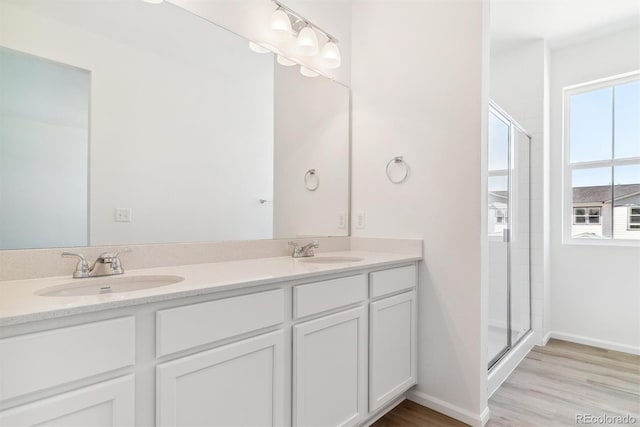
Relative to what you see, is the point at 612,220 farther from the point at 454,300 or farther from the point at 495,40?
the point at 454,300

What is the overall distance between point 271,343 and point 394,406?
3.82 ft

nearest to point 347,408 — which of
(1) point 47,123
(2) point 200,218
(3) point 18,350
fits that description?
(2) point 200,218

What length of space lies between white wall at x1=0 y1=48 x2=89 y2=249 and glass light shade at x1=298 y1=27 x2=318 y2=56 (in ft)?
4.01

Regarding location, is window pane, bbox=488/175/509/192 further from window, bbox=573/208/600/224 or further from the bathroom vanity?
window, bbox=573/208/600/224

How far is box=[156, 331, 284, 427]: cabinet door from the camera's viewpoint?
100cm

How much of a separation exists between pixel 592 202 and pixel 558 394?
1911mm

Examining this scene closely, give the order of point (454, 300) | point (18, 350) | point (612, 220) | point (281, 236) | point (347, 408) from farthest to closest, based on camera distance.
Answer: point (612, 220)
point (281, 236)
point (454, 300)
point (347, 408)
point (18, 350)

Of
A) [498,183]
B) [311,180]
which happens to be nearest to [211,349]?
[311,180]

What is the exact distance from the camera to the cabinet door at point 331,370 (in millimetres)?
1373

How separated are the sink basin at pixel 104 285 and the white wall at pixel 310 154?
2.66 ft

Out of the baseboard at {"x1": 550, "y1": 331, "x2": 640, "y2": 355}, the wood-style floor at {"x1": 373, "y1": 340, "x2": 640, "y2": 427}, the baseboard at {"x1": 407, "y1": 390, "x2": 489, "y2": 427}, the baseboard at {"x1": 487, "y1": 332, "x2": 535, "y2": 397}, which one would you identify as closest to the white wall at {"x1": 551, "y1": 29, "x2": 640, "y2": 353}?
the baseboard at {"x1": 550, "y1": 331, "x2": 640, "y2": 355}

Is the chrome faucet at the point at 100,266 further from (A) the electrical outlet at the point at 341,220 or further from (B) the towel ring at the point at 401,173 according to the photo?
(B) the towel ring at the point at 401,173

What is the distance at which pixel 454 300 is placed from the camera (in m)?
1.94

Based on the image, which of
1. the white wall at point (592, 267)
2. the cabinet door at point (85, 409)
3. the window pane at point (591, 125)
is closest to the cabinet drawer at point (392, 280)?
the cabinet door at point (85, 409)
